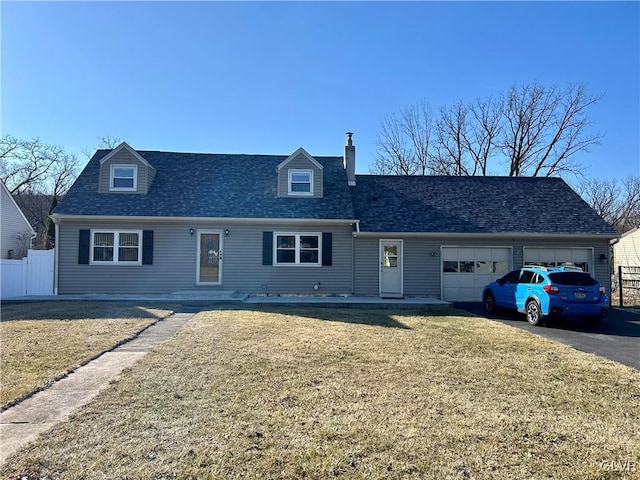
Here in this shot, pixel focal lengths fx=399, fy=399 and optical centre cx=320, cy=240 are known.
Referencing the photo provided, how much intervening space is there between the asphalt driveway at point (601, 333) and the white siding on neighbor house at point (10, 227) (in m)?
22.0

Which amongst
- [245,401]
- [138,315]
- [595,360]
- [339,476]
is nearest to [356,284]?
[138,315]

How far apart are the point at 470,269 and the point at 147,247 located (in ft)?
39.9

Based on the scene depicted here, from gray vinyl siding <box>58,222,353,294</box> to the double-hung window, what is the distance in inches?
8.4

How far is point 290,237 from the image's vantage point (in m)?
15.0

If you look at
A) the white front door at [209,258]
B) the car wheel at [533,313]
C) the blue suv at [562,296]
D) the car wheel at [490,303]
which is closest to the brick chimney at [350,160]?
the white front door at [209,258]

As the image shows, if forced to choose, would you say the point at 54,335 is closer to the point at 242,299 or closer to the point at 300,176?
the point at 242,299

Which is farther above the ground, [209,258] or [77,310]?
[209,258]

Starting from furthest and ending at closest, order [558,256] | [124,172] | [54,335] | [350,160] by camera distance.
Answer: [350,160], [124,172], [558,256], [54,335]

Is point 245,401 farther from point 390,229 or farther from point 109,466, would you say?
point 390,229

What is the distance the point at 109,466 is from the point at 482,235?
1436 cm

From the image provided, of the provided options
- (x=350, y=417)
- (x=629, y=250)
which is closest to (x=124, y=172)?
(x=350, y=417)

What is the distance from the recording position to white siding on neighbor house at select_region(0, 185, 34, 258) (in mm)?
20117

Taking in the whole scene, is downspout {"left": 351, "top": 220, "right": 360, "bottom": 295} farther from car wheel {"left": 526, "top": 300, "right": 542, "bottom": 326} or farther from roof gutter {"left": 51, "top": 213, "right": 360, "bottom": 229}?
car wheel {"left": 526, "top": 300, "right": 542, "bottom": 326}

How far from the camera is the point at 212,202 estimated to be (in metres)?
15.4
